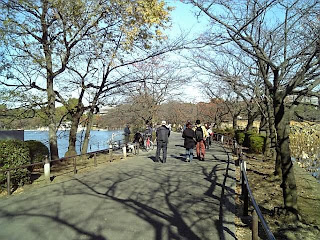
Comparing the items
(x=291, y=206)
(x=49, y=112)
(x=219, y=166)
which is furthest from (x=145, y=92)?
(x=291, y=206)

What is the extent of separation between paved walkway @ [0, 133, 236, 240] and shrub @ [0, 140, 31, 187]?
1064mm

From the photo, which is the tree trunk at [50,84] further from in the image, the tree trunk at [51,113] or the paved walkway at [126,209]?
the paved walkway at [126,209]

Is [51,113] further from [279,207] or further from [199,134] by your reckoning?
[279,207]

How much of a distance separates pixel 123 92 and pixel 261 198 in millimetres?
9730

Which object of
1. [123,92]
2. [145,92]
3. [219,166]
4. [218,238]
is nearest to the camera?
[218,238]

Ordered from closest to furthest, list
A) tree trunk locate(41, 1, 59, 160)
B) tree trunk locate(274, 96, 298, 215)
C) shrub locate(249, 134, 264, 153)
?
tree trunk locate(274, 96, 298, 215), tree trunk locate(41, 1, 59, 160), shrub locate(249, 134, 264, 153)

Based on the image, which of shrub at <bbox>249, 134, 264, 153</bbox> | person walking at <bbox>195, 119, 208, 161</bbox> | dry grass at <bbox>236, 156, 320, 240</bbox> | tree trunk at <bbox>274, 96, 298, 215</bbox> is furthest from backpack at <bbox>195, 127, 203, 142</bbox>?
tree trunk at <bbox>274, 96, 298, 215</bbox>

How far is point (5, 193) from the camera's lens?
7520 millimetres

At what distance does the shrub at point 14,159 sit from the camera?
25.1 ft

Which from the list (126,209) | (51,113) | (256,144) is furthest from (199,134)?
(126,209)

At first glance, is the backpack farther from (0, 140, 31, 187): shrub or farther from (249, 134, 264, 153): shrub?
(0, 140, 31, 187): shrub

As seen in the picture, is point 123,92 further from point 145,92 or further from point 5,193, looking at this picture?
point 145,92

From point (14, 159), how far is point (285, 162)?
7142 mm

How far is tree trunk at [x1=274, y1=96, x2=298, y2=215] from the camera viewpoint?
5.75m
